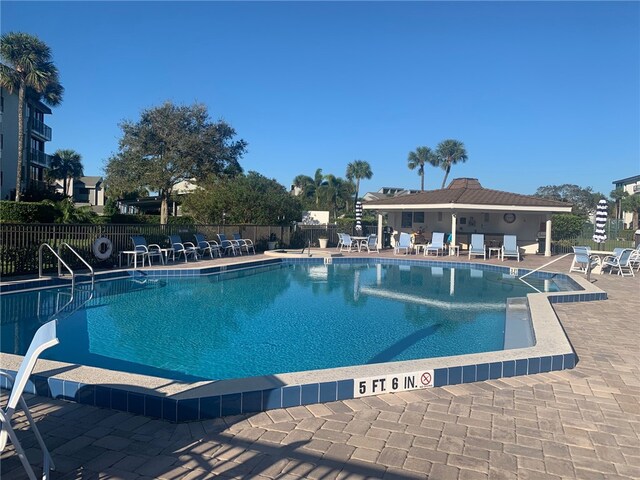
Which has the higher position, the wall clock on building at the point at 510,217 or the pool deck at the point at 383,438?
the wall clock on building at the point at 510,217

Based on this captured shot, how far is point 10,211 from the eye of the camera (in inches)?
681

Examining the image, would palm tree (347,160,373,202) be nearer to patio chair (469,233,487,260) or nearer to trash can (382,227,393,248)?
trash can (382,227,393,248)

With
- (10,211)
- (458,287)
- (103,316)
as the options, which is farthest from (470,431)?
(10,211)

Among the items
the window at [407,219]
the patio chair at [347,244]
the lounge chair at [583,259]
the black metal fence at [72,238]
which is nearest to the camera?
the black metal fence at [72,238]

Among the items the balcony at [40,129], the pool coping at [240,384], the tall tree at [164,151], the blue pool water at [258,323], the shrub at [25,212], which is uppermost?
the balcony at [40,129]

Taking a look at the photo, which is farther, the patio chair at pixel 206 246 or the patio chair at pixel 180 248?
the patio chair at pixel 206 246

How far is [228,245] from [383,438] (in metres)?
15.4

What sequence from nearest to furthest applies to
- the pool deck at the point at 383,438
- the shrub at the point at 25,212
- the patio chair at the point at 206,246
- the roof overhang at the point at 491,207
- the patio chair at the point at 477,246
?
the pool deck at the point at 383,438
the patio chair at the point at 206,246
the shrub at the point at 25,212
the patio chair at the point at 477,246
the roof overhang at the point at 491,207

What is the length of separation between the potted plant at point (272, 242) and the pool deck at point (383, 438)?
17.1 meters

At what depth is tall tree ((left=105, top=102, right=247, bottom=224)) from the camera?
1021 inches

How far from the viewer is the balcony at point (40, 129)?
3416 centimetres

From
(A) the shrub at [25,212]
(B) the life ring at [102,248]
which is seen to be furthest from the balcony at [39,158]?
(B) the life ring at [102,248]

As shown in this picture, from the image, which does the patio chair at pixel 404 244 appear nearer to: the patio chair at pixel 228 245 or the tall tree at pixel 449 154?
the patio chair at pixel 228 245

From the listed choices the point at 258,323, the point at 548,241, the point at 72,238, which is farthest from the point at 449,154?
the point at 258,323
